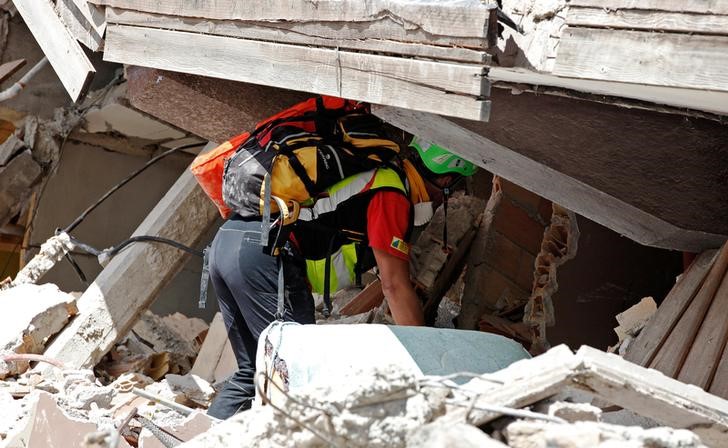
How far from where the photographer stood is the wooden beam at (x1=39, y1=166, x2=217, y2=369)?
648 cm

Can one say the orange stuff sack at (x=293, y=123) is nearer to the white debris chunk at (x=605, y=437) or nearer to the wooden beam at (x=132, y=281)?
the wooden beam at (x=132, y=281)

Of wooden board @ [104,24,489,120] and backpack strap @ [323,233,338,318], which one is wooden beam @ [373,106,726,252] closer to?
wooden board @ [104,24,489,120]

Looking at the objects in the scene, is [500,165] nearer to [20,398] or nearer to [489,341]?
[489,341]

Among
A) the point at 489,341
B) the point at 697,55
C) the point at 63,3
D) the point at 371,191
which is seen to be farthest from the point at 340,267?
the point at 697,55

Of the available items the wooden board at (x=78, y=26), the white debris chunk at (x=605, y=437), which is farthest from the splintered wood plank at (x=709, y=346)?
the wooden board at (x=78, y=26)

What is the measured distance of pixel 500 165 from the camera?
13.9ft

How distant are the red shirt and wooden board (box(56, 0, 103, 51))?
6.72 ft

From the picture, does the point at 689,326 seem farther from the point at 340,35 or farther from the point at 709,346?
the point at 340,35

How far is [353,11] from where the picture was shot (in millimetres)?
3955

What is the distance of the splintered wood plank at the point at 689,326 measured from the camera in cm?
349

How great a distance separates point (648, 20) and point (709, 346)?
121cm

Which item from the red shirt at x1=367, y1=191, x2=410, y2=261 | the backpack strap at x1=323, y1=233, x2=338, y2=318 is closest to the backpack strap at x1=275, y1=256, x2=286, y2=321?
the backpack strap at x1=323, y1=233, x2=338, y2=318

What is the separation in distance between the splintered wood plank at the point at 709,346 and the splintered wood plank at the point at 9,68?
258 inches


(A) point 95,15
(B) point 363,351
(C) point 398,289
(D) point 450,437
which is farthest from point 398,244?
(D) point 450,437
